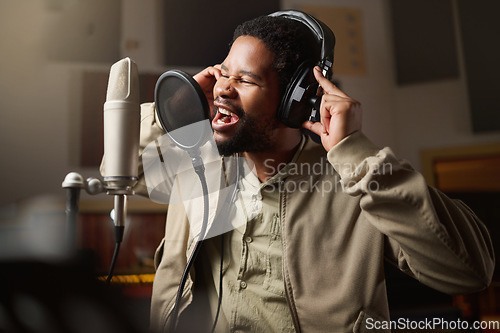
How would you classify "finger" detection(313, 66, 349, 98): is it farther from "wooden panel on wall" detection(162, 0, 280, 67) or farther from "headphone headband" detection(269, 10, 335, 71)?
"wooden panel on wall" detection(162, 0, 280, 67)

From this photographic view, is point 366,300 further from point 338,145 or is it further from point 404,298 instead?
point 404,298

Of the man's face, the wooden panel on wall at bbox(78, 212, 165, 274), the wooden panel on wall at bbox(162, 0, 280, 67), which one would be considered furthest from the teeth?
the wooden panel on wall at bbox(162, 0, 280, 67)

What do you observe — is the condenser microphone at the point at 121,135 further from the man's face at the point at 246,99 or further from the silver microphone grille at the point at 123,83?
the man's face at the point at 246,99

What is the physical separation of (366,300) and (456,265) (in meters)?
0.20

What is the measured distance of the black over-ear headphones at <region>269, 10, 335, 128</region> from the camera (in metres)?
0.94

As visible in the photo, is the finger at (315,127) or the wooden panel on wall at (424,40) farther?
the wooden panel on wall at (424,40)

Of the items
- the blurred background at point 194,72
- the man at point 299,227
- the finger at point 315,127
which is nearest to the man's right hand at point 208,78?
the man at point 299,227

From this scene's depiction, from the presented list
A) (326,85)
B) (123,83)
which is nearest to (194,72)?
(326,85)

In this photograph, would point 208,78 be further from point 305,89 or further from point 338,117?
point 338,117

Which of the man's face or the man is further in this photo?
the man's face

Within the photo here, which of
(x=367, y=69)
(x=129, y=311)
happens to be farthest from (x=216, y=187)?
(x=367, y=69)

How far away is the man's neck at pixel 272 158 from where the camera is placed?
1067 millimetres

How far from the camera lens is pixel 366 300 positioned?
34.4 inches

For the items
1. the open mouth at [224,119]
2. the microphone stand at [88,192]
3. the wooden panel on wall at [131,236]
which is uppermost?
the open mouth at [224,119]
